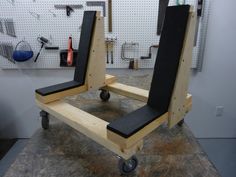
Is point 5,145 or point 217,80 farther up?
point 217,80

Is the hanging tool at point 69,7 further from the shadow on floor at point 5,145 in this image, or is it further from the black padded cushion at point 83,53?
the shadow on floor at point 5,145

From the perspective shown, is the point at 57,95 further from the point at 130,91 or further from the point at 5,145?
the point at 5,145

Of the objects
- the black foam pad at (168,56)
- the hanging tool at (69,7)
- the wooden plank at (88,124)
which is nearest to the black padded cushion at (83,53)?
the wooden plank at (88,124)

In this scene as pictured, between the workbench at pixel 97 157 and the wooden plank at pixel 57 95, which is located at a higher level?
the wooden plank at pixel 57 95

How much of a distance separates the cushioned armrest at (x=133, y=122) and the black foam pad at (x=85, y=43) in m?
0.46

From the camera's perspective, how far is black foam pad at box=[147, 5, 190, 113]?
27.1 inches

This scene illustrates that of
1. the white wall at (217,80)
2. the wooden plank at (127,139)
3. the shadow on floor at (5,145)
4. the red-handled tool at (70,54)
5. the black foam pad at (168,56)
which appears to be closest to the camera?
the wooden plank at (127,139)

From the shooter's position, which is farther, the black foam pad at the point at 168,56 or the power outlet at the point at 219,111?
the power outlet at the point at 219,111

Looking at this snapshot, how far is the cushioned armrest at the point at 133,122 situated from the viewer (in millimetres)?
591

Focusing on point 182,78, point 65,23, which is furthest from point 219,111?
point 65,23

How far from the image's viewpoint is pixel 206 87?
6.23 feet

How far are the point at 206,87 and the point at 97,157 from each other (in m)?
1.52

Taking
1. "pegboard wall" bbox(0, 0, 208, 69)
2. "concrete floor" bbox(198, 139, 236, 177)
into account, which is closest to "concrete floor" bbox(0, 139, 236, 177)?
"concrete floor" bbox(198, 139, 236, 177)

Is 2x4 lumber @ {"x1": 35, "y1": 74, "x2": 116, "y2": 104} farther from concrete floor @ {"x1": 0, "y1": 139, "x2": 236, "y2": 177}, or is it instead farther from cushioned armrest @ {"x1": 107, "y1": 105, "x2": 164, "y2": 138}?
concrete floor @ {"x1": 0, "y1": 139, "x2": 236, "y2": 177}
